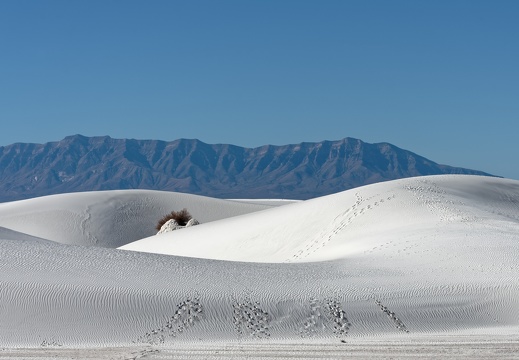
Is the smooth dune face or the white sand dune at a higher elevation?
the white sand dune

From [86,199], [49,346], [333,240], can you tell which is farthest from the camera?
[86,199]

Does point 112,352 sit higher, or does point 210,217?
point 210,217

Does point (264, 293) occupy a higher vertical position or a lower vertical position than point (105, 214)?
lower

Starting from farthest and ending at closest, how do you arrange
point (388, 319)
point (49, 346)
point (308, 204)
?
1. point (308, 204)
2. point (388, 319)
3. point (49, 346)

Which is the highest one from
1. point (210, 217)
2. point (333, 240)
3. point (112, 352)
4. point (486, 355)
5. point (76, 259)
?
point (210, 217)

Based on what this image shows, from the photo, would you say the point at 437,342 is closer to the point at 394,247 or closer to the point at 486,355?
the point at 486,355

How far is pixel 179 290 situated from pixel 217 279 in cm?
117

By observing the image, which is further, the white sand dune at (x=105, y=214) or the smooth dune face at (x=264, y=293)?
→ the white sand dune at (x=105, y=214)

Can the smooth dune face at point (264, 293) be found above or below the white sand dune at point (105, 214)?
below

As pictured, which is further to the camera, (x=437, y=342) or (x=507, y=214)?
(x=507, y=214)

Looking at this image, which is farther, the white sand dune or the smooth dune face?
the white sand dune

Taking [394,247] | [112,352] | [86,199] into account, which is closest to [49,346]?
[112,352]

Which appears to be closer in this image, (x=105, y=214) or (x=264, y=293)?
(x=264, y=293)

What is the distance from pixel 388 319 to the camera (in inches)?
572
